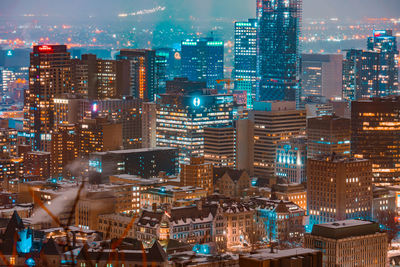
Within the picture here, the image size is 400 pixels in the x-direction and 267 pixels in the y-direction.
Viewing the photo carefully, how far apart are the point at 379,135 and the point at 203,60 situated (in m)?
66.0

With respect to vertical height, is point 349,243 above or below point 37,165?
below

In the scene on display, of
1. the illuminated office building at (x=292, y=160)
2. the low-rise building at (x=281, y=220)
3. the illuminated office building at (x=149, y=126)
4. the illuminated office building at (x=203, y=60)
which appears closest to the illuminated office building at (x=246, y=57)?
the illuminated office building at (x=203, y=60)

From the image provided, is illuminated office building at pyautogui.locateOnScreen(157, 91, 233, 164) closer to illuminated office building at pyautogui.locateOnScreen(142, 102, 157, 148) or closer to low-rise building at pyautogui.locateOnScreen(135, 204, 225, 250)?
illuminated office building at pyautogui.locateOnScreen(142, 102, 157, 148)

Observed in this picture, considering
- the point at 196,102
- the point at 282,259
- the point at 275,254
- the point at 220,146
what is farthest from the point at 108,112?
the point at 282,259

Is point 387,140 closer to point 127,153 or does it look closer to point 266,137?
point 266,137

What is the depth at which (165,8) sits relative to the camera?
138625 mm

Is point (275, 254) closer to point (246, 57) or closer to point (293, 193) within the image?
point (293, 193)

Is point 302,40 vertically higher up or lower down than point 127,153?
higher up

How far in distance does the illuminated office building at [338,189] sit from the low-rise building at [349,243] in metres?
13.9

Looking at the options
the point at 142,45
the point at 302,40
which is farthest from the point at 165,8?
the point at 302,40

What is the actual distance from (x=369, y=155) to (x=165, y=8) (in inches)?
1814

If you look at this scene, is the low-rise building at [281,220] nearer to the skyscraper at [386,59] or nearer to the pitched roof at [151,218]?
the pitched roof at [151,218]

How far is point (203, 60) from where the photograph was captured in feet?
541

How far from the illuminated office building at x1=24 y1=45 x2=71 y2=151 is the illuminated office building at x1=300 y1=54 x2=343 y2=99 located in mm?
47241
